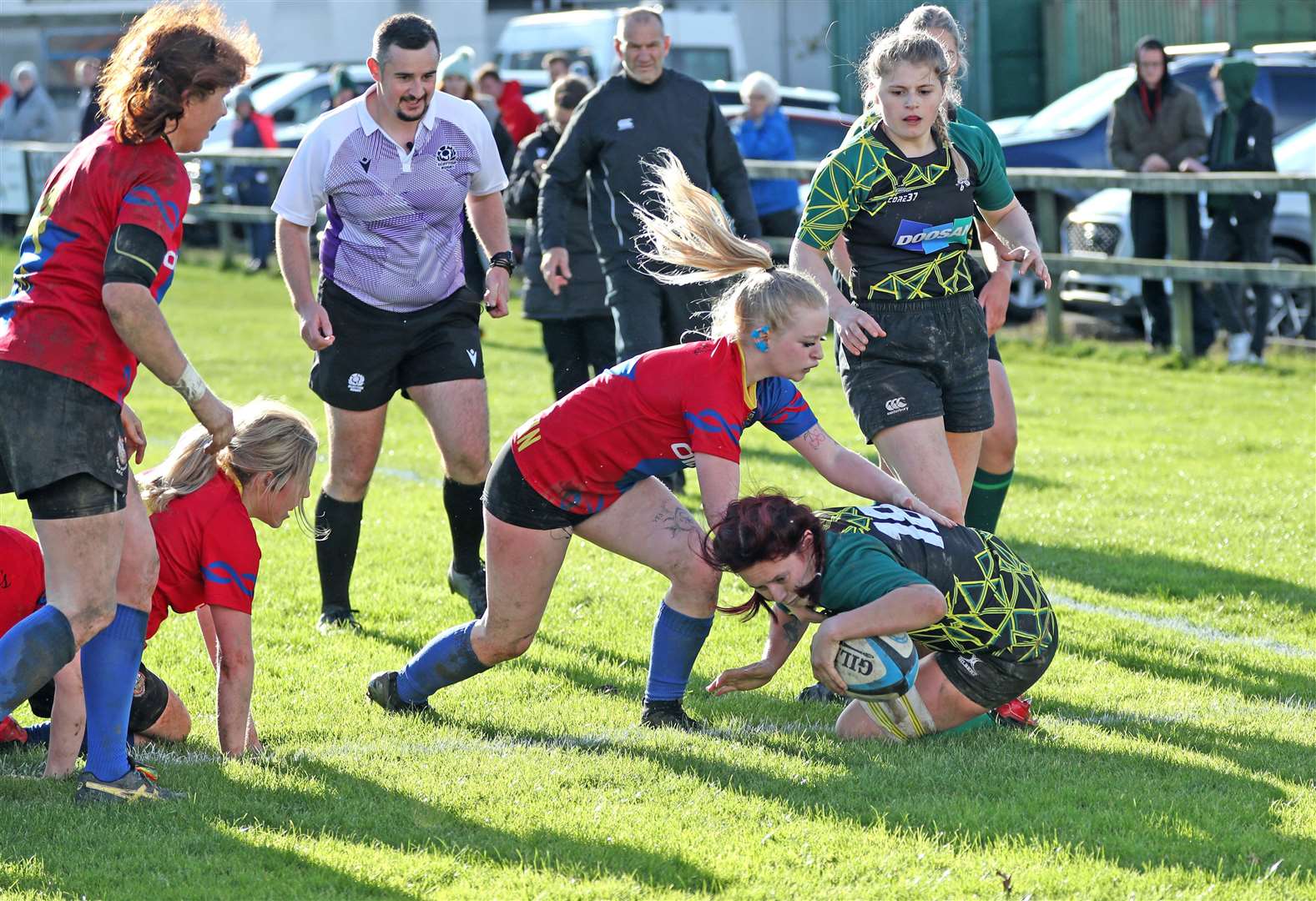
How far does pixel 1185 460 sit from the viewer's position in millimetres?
9812

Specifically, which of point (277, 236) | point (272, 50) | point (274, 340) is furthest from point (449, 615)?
point (272, 50)

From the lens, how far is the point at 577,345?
33.0 ft

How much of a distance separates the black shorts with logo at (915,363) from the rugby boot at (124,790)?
2436 mm

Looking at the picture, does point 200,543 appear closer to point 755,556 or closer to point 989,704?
point 755,556

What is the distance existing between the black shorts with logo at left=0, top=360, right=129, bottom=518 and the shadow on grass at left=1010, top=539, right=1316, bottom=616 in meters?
4.39

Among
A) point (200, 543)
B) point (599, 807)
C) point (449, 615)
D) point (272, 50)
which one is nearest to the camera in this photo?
point (599, 807)

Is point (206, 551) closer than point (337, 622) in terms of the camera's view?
Yes

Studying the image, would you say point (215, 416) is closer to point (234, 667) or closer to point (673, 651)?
point (234, 667)

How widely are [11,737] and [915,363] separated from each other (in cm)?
301

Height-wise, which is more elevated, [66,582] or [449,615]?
[66,582]

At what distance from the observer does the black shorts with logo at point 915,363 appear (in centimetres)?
555

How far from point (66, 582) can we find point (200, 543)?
0.63m

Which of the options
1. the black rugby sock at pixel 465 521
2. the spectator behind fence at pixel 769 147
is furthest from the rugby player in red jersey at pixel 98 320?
the spectator behind fence at pixel 769 147

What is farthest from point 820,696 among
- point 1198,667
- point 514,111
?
point 514,111
